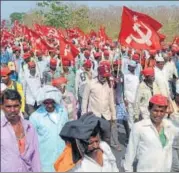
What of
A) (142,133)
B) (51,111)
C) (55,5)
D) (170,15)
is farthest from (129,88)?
(170,15)

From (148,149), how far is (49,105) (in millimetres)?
1402

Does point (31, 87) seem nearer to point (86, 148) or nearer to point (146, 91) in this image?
point (146, 91)

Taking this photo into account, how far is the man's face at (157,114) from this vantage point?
5.25 metres

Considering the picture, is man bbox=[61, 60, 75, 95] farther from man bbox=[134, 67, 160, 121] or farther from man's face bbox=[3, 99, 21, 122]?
man's face bbox=[3, 99, 21, 122]

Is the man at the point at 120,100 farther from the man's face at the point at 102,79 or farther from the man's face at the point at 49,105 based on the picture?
the man's face at the point at 49,105

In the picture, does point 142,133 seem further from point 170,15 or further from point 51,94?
point 170,15

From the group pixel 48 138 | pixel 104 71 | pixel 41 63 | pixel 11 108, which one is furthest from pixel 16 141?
pixel 41 63

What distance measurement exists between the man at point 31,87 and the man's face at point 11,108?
5.24 metres

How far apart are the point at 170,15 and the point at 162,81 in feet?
138

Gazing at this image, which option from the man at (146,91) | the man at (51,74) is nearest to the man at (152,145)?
the man at (146,91)

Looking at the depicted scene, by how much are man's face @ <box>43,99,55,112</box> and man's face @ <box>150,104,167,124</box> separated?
1238mm

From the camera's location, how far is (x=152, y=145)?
16.7 ft

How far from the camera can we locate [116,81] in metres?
10.3

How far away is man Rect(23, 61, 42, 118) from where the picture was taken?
1042cm
